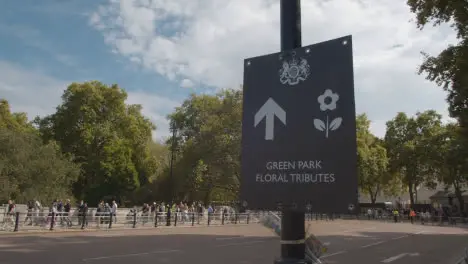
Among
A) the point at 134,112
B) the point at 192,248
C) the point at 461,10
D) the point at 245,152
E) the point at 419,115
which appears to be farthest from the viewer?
the point at 419,115

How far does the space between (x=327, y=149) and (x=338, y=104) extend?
31cm

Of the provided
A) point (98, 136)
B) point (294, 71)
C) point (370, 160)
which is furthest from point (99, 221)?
point (370, 160)

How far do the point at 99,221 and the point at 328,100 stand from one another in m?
23.0

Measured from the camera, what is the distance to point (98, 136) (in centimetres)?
4922

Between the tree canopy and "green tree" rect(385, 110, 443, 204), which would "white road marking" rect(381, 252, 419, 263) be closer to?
the tree canopy

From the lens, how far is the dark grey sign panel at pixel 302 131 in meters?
2.60

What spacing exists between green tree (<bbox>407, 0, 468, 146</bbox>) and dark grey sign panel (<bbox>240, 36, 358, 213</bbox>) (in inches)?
462

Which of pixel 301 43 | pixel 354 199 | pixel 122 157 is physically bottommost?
pixel 354 199

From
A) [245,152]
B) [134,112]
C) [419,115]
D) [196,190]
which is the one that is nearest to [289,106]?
[245,152]

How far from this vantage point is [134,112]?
5572 cm

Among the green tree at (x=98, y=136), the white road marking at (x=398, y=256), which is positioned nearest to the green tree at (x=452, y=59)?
the white road marking at (x=398, y=256)

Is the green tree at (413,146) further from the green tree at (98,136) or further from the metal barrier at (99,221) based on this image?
the green tree at (98,136)

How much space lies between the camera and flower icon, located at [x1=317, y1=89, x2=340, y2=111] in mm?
2692

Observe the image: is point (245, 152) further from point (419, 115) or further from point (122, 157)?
point (419, 115)
